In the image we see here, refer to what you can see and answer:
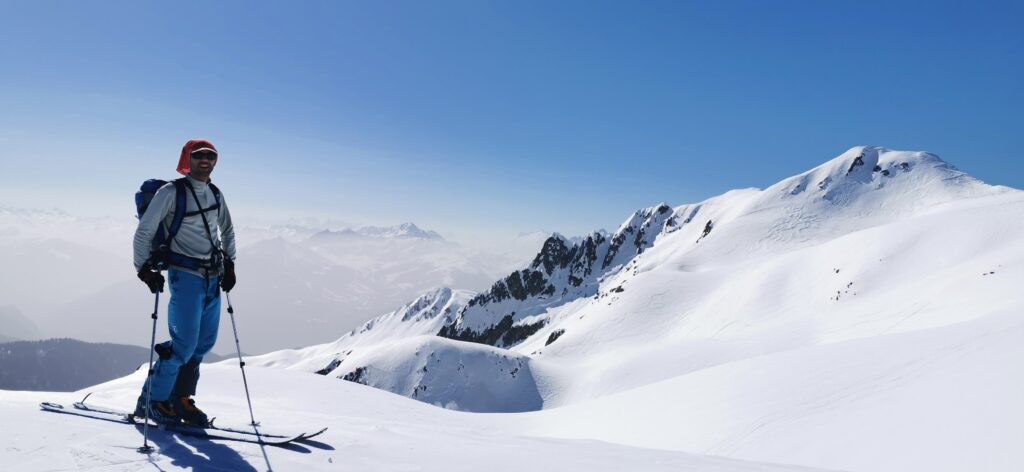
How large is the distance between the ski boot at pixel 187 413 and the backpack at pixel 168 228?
5.31 ft

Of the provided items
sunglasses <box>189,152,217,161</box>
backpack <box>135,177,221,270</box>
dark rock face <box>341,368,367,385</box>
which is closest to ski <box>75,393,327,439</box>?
backpack <box>135,177,221,270</box>

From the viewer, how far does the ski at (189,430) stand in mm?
5387

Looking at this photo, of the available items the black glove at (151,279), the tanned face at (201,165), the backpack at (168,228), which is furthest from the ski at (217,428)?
the tanned face at (201,165)

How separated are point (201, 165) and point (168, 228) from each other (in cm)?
83

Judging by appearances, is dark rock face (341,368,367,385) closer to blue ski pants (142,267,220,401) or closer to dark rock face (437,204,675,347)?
blue ski pants (142,267,220,401)

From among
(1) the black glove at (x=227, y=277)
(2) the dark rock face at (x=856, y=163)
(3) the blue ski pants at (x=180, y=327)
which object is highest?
(2) the dark rock face at (x=856, y=163)

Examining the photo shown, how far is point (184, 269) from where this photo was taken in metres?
6.02

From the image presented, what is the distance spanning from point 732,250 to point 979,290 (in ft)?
176

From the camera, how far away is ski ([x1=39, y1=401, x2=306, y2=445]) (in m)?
5.39

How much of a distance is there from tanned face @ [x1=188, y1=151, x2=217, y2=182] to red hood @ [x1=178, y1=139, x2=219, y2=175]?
0.08 meters

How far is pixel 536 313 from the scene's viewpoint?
151m

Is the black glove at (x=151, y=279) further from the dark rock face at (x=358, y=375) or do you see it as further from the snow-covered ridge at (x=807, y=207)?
the snow-covered ridge at (x=807, y=207)

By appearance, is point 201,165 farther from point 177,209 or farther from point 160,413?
point 160,413

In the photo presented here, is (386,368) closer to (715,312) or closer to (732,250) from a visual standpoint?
(715,312)
